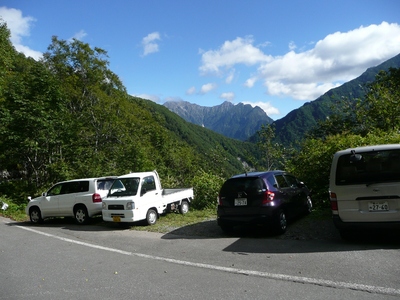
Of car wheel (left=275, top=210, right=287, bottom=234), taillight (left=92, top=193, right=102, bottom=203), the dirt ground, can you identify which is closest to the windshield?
taillight (left=92, top=193, right=102, bottom=203)

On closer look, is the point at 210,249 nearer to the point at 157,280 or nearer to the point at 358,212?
the point at 157,280

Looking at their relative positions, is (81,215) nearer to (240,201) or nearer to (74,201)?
(74,201)

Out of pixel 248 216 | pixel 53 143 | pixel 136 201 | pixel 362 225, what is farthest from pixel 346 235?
pixel 53 143

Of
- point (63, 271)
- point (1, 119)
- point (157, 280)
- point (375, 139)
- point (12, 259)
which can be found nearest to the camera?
point (157, 280)

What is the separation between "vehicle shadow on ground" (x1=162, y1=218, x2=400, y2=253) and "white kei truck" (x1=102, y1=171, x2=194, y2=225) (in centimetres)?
155

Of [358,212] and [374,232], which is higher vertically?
[358,212]

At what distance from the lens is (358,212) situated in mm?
6199

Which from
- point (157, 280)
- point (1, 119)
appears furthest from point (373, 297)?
point (1, 119)

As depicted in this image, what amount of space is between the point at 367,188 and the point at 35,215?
39.8ft

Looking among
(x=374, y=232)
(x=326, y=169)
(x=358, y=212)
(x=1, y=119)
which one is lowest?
(x=374, y=232)

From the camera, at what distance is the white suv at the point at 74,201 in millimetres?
11844

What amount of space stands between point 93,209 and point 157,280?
7398 millimetres

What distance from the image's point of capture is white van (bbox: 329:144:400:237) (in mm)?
5949

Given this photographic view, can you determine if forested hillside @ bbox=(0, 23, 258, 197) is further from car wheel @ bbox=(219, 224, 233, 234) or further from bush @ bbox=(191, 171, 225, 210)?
car wheel @ bbox=(219, 224, 233, 234)
